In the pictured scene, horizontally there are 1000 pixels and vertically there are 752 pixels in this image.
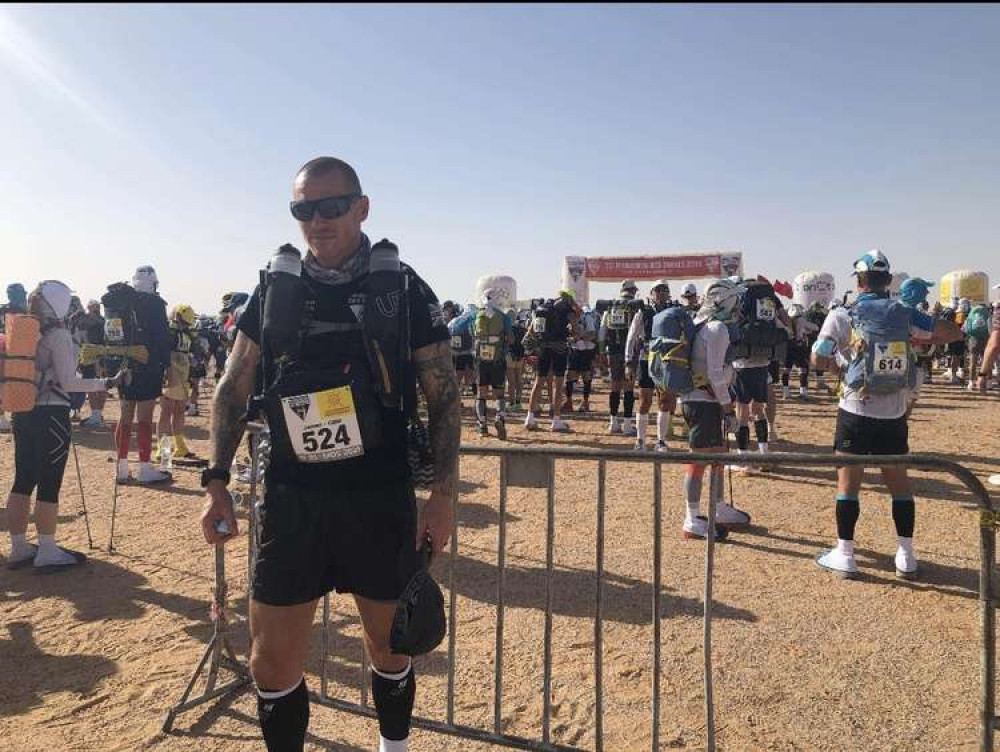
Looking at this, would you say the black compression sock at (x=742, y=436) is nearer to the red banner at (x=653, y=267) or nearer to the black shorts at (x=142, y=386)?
the black shorts at (x=142, y=386)

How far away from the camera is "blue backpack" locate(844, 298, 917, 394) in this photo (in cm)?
469

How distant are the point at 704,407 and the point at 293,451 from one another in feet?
14.0

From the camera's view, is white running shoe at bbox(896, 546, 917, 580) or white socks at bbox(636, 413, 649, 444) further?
white socks at bbox(636, 413, 649, 444)

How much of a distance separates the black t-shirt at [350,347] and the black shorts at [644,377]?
22.4 feet

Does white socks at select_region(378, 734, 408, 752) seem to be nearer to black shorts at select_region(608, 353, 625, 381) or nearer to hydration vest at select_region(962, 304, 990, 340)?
black shorts at select_region(608, 353, 625, 381)

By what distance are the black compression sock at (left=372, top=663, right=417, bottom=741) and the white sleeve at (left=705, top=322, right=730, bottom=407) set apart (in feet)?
12.9

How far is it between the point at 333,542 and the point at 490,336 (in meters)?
8.51

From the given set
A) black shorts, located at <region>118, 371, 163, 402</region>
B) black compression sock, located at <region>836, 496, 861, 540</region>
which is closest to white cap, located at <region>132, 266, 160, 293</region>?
black shorts, located at <region>118, 371, 163, 402</region>

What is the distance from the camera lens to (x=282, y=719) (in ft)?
7.73

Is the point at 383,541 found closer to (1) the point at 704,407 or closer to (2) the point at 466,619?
(2) the point at 466,619

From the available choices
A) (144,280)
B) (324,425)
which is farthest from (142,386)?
(324,425)

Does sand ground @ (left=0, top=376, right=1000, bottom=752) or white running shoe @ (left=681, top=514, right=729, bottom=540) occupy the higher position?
white running shoe @ (left=681, top=514, right=729, bottom=540)

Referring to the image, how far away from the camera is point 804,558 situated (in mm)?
5383

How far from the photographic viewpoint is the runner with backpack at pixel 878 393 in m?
4.73
